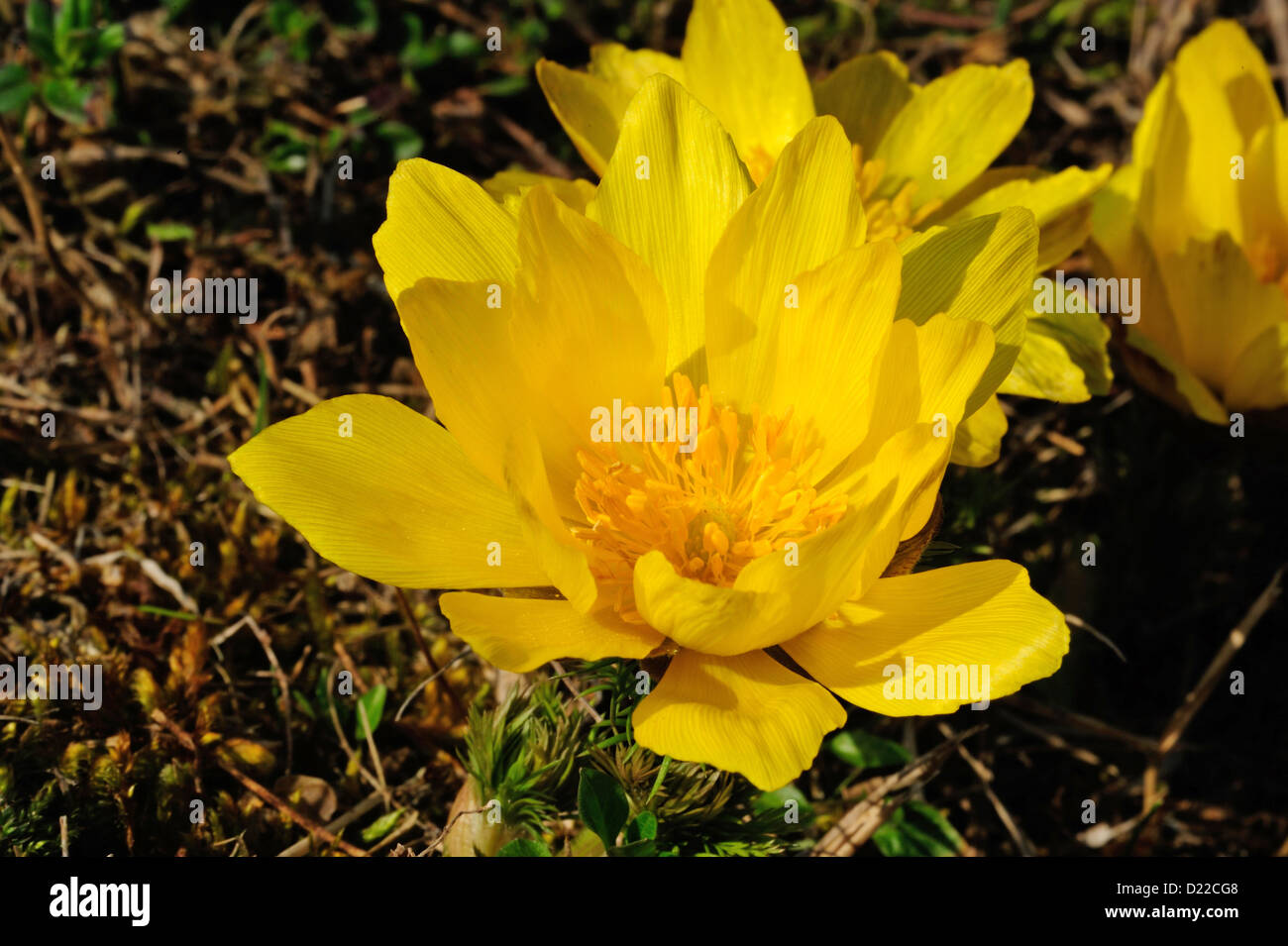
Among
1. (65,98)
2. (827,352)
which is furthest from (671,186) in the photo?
(65,98)

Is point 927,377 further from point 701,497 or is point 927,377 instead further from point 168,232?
point 168,232

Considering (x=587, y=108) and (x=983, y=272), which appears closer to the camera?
(x=983, y=272)

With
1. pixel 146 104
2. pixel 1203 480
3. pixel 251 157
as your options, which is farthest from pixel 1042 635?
pixel 146 104

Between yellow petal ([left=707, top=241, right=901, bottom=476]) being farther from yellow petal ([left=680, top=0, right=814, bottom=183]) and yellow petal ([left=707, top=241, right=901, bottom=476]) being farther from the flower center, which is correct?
yellow petal ([left=680, top=0, right=814, bottom=183])

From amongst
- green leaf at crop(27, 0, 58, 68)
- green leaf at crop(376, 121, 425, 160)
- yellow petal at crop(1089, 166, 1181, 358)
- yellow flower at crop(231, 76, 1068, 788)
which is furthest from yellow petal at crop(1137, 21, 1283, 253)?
green leaf at crop(27, 0, 58, 68)
